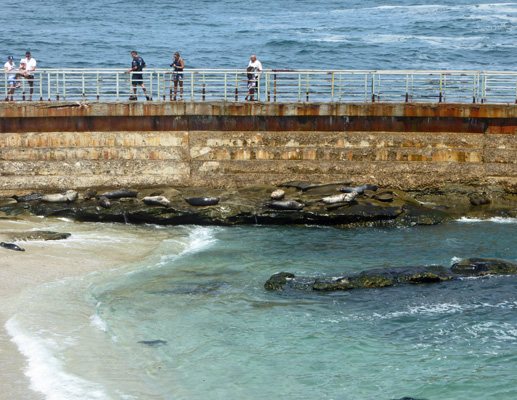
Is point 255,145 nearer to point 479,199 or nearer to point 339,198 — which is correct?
point 339,198

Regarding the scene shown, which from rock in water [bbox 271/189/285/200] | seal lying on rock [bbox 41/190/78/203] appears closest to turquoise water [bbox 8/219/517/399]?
rock in water [bbox 271/189/285/200]

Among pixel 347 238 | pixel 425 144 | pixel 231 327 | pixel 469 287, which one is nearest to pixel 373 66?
pixel 425 144

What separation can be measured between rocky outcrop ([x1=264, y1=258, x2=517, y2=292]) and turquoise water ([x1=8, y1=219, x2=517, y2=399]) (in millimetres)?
323

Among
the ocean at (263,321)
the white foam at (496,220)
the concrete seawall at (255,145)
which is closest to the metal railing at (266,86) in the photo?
the concrete seawall at (255,145)

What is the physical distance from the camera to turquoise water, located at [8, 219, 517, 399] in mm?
9545

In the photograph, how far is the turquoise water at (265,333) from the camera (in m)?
9.55

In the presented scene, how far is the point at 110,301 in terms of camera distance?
42.2 ft

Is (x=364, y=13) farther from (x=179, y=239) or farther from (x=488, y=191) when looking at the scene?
(x=179, y=239)

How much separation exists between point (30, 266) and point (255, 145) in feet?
30.3

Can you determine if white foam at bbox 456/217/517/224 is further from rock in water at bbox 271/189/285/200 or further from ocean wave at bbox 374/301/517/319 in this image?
ocean wave at bbox 374/301/517/319

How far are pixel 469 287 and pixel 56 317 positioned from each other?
8024 millimetres

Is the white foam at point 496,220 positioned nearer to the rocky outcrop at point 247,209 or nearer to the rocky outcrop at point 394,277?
the rocky outcrop at point 247,209

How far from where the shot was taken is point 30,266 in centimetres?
1457

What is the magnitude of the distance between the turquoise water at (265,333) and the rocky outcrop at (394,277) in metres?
0.32
